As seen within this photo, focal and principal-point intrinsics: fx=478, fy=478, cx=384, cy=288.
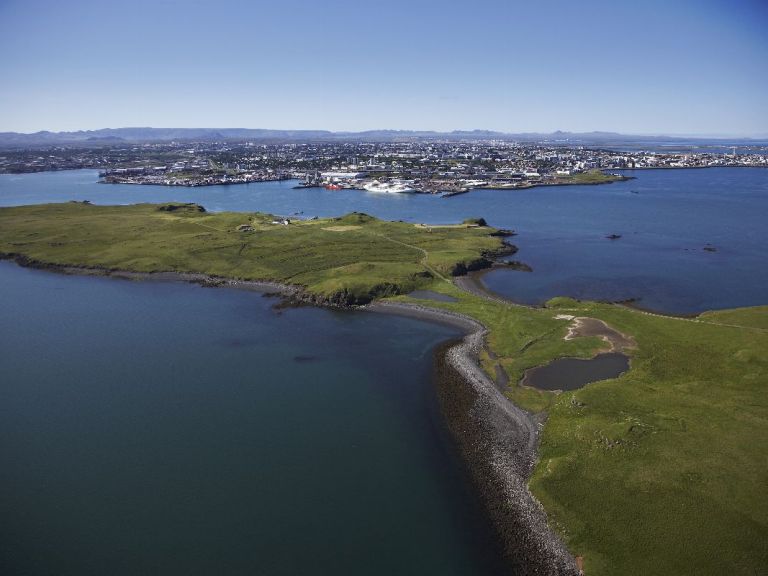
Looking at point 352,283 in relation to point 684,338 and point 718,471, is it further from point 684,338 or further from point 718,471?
point 718,471

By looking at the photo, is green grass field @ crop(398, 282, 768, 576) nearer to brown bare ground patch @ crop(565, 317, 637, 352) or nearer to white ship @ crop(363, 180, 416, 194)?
brown bare ground patch @ crop(565, 317, 637, 352)

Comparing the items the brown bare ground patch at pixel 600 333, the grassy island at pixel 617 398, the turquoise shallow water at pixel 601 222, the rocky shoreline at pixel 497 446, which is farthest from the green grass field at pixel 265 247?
the brown bare ground patch at pixel 600 333

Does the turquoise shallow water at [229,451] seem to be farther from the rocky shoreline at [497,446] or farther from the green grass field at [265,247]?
the green grass field at [265,247]

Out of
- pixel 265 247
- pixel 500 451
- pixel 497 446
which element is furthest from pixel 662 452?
pixel 265 247

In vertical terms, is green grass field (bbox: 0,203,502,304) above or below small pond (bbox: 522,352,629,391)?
above

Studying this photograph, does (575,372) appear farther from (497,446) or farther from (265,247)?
(265,247)

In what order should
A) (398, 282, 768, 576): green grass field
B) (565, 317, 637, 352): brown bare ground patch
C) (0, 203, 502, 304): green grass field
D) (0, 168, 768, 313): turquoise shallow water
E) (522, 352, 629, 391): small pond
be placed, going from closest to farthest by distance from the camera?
(398, 282, 768, 576): green grass field
(522, 352, 629, 391): small pond
(565, 317, 637, 352): brown bare ground patch
(0, 168, 768, 313): turquoise shallow water
(0, 203, 502, 304): green grass field

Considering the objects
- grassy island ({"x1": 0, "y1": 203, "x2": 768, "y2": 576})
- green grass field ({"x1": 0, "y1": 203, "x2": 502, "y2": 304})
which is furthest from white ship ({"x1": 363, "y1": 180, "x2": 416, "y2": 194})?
grassy island ({"x1": 0, "y1": 203, "x2": 768, "y2": 576})
